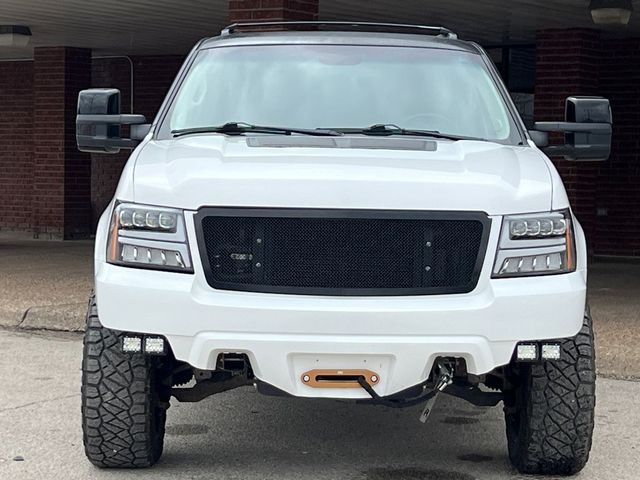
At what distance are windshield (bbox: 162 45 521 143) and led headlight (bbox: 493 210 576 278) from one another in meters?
0.96

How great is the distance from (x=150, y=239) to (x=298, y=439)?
1732 millimetres

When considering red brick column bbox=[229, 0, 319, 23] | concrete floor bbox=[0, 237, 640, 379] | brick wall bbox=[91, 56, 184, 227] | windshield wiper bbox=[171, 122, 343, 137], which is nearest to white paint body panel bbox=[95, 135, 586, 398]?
windshield wiper bbox=[171, 122, 343, 137]

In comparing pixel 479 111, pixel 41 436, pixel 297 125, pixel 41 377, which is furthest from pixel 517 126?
pixel 41 377

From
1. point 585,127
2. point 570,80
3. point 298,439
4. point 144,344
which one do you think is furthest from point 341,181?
point 570,80

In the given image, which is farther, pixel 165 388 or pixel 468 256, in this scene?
pixel 165 388

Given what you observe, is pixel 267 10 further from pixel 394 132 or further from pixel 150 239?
pixel 150 239

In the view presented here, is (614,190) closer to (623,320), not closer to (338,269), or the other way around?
(623,320)

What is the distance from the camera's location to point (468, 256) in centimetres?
457

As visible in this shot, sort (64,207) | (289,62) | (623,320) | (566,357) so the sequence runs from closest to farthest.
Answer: (566,357), (289,62), (623,320), (64,207)

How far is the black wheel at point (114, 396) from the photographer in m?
4.95

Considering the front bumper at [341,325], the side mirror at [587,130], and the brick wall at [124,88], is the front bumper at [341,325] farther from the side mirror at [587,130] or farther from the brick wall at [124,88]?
the brick wall at [124,88]

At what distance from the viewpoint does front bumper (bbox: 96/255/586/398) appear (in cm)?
446

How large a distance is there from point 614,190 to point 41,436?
12.0m

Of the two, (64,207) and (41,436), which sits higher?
(41,436)
